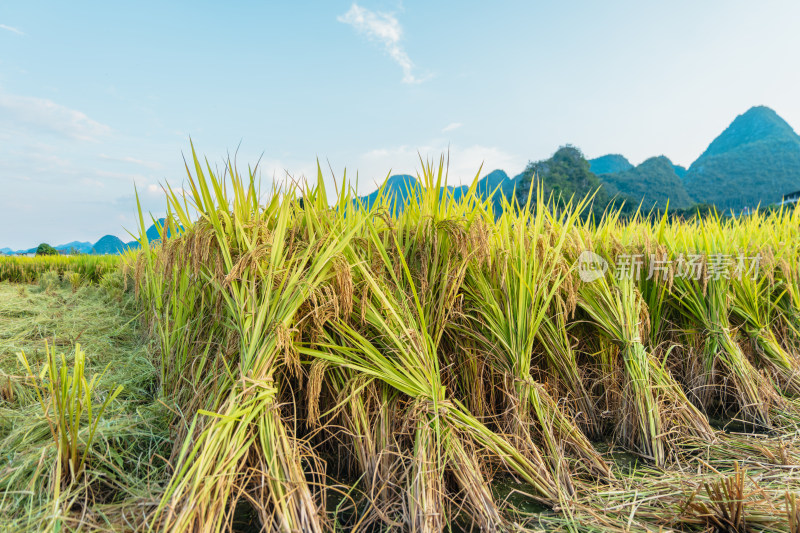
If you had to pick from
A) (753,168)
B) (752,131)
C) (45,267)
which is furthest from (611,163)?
(45,267)

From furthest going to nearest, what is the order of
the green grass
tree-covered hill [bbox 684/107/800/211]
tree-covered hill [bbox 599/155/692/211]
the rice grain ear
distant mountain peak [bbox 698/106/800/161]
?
distant mountain peak [bbox 698/106/800/161], tree-covered hill [bbox 684/107/800/211], tree-covered hill [bbox 599/155/692/211], the rice grain ear, the green grass

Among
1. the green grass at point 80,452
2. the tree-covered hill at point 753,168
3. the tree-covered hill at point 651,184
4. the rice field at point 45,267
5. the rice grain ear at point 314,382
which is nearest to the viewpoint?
the green grass at point 80,452

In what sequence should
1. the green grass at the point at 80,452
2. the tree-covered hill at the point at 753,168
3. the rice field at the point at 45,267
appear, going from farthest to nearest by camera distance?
1. the tree-covered hill at the point at 753,168
2. the rice field at the point at 45,267
3. the green grass at the point at 80,452

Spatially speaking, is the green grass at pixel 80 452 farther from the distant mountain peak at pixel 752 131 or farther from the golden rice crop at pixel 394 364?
the distant mountain peak at pixel 752 131

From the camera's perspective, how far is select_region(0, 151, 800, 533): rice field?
4.02 feet

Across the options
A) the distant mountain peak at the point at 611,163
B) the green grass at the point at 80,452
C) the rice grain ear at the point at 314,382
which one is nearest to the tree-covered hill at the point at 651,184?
the distant mountain peak at the point at 611,163

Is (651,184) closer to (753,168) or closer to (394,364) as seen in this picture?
(753,168)

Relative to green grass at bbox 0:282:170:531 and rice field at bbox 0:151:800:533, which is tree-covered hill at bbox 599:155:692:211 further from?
green grass at bbox 0:282:170:531

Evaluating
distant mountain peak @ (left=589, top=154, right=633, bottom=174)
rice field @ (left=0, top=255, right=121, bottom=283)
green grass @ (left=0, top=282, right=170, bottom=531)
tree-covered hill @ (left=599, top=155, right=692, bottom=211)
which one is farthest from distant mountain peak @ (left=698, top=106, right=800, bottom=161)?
green grass @ (left=0, top=282, right=170, bottom=531)

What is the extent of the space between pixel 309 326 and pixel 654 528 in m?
1.42

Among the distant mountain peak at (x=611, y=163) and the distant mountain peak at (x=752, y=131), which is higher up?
the distant mountain peak at (x=752, y=131)

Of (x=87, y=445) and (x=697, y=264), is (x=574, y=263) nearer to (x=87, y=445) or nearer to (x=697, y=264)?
(x=697, y=264)

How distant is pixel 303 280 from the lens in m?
1.35

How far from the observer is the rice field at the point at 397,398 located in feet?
4.02
